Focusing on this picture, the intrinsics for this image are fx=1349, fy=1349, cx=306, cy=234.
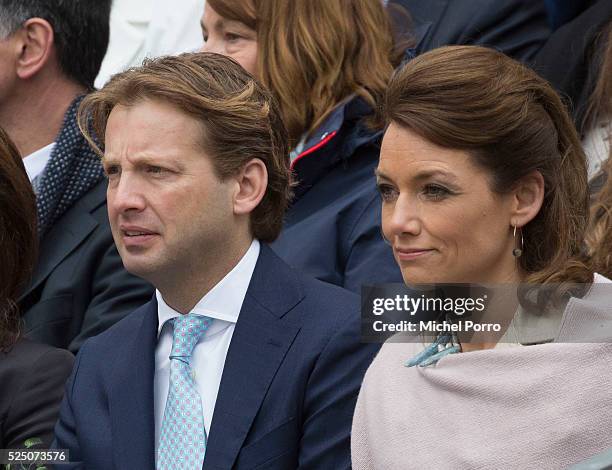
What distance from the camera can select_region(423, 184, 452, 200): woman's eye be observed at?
10.7 ft

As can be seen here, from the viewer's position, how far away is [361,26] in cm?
461

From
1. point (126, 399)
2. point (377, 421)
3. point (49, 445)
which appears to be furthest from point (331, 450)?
point (49, 445)

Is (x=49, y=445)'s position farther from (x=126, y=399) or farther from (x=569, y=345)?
(x=569, y=345)

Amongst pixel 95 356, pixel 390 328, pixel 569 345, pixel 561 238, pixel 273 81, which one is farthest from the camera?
pixel 273 81

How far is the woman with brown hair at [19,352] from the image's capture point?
12.5ft

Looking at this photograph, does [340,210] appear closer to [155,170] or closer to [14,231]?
[155,170]

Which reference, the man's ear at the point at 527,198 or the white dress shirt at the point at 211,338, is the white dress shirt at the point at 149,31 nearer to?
the white dress shirt at the point at 211,338

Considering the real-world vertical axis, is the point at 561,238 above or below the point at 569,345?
above

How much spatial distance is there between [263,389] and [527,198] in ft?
2.74

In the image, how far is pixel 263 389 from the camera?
347cm

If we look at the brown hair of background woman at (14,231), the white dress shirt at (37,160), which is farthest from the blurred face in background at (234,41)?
the brown hair of background woman at (14,231)

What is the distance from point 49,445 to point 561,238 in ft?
5.15

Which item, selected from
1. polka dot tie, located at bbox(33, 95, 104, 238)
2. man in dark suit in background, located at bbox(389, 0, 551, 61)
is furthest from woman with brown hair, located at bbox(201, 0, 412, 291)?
polka dot tie, located at bbox(33, 95, 104, 238)

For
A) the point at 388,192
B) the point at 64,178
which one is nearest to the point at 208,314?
the point at 388,192
